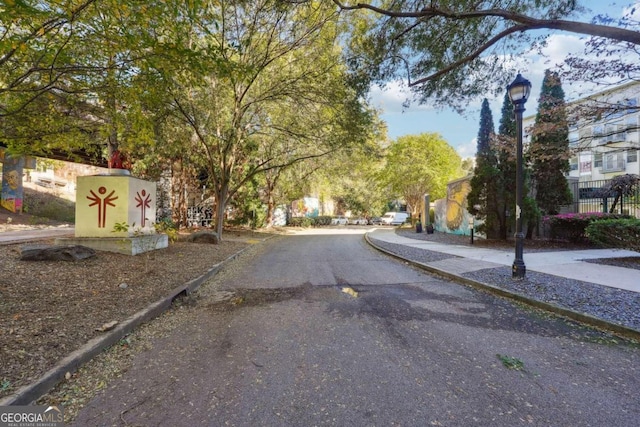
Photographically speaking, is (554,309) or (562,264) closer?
(554,309)

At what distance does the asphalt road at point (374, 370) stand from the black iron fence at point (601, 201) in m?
11.3

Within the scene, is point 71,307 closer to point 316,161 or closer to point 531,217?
point 531,217

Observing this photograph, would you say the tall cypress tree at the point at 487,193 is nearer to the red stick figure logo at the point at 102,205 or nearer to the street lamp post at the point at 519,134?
the street lamp post at the point at 519,134

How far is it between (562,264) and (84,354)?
10096 millimetres

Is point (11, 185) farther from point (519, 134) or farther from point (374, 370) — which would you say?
point (519, 134)

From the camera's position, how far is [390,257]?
37.0 feet

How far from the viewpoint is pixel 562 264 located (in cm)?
852

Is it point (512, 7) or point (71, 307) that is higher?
point (512, 7)

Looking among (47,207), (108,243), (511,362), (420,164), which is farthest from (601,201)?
(47,207)

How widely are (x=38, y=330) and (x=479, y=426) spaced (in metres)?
4.50

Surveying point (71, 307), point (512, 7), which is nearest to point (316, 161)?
point (512, 7)

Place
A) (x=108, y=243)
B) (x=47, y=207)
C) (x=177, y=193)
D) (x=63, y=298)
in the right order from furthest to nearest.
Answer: (x=47, y=207) < (x=177, y=193) < (x=108, y=243) < (x=63, y=298)

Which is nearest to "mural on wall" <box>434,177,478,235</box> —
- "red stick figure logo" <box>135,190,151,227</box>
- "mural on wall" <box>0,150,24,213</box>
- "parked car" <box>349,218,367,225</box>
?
"red stick figure logo" <box>135,190,151,227</box>

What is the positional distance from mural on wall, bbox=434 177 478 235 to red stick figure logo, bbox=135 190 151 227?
14609 mm
